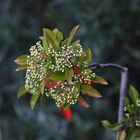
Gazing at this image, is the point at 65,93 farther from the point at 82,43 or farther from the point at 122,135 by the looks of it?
the point at 82,43

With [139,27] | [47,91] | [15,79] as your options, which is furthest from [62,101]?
[15,79]

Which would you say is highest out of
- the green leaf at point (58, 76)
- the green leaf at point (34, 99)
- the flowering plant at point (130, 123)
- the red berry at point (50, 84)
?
the green leaf at point (58, 76)

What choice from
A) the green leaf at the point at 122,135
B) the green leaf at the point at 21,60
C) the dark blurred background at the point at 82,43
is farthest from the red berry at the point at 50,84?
the dark blurred background at the point at 82,43

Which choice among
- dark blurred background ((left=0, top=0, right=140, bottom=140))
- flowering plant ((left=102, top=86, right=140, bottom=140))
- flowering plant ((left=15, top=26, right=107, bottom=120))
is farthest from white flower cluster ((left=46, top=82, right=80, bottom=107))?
dark blurred background ((left=0, top=0, right=140, bottom=140))

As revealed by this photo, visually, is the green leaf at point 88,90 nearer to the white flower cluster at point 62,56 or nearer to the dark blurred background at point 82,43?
the white flower cluster at point 62,56

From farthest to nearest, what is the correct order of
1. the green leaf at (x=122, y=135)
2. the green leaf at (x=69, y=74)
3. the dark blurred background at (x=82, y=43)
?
1. the dark blurred background at (x=82, y=43)
2. the green leaf at (x=122, y=135)
3. the green leaf at (x=69, y=74)

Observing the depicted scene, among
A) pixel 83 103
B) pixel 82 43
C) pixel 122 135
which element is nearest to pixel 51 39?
pixel 83 103
